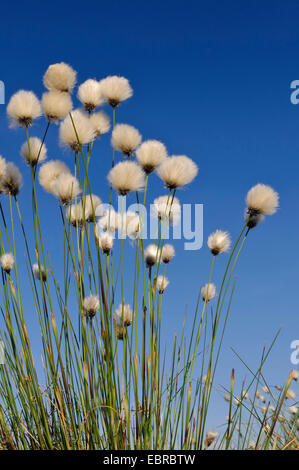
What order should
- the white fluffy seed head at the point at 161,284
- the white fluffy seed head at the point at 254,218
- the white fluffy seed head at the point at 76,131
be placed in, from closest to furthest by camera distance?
the white fluffy seed head at the point at 76,131 → the white fluffy seed head at the point at 254,218 → the white fluffy seed head at the point at 161,284

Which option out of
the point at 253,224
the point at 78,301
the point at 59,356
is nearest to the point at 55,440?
the point at 59,356

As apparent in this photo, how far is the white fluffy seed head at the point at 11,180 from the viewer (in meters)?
2.76

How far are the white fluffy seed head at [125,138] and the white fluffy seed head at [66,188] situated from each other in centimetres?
31

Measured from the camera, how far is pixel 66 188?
255 cm

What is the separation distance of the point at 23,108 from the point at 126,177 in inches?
26.7

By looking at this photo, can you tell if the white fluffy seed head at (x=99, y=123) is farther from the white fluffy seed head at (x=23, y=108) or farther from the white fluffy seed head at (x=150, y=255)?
the white fluffy seed head at (x=150, y=255)

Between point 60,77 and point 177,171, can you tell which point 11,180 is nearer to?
Answer: point 60,77

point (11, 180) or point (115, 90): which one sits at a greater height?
point (115, 90)

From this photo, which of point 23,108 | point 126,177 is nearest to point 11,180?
point 23,108

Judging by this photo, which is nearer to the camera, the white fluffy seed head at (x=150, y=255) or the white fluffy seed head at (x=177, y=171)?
the white fluffy seed head at (x=177, y=171)

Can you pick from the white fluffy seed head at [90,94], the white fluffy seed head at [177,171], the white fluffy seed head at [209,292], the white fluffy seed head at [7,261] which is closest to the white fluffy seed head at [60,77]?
the white fluffy seed head at [90,94]

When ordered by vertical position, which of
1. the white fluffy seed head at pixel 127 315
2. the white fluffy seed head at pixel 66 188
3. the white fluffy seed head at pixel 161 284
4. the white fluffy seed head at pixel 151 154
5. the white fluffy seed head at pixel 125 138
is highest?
the white fluffy seed head at pixel 125 138

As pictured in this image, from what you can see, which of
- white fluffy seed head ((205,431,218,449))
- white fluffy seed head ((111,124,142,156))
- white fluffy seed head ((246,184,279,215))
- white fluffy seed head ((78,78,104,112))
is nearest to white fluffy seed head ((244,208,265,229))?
white fluffy seed head ((246,184,279,215))

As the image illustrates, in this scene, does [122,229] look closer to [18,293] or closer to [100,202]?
[100,202]
